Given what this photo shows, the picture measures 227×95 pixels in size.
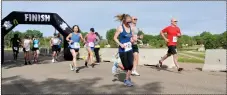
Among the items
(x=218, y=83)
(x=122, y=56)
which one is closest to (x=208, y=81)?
(x=218, y=83)

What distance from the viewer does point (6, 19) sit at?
18.6m

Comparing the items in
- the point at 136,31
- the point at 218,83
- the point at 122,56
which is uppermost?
the point at 136,31

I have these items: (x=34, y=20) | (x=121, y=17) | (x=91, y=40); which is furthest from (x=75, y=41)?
(x=34, y=20)

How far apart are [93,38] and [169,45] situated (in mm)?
4349

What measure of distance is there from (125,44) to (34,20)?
40.5ft

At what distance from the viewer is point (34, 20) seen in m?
19.7

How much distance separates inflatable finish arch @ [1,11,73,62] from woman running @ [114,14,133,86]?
37.9ft

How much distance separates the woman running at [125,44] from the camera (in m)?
8.36

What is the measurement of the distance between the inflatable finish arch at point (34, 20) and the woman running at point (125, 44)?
11.6 meters

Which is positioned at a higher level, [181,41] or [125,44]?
[181,41]

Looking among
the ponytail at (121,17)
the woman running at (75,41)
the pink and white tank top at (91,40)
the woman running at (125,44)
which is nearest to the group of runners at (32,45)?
the pink and white tank top at (91,40)

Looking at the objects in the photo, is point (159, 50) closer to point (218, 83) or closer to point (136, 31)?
point (136, 31)

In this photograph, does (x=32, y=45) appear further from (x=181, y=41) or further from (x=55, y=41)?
(x=181, y=41)

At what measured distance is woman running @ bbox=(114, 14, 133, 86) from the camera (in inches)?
329
